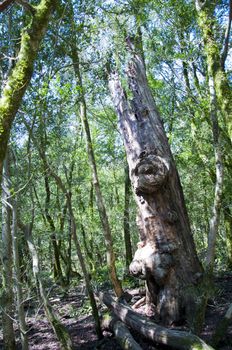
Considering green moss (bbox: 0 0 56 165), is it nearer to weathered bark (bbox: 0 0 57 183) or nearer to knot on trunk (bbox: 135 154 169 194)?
weathered bark (bbox: 0 0 57 183)

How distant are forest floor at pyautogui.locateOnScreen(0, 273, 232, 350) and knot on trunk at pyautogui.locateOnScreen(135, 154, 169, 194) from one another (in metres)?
2.13

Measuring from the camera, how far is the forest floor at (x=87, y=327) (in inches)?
223

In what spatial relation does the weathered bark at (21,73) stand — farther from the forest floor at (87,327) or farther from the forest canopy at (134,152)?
the forest floor at (87,327)

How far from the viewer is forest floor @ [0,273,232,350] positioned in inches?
223

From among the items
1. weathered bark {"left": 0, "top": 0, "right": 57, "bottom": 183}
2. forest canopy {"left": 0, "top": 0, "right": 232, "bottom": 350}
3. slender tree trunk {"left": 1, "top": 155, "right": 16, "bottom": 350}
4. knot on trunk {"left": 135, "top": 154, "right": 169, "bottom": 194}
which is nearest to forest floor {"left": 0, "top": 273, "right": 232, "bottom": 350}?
forest canopy {"left": 0, "top": 0, "right": 232, "bottom": 350}

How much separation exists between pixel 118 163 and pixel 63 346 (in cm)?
1367

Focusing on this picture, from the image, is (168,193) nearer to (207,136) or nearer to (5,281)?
(5,281)

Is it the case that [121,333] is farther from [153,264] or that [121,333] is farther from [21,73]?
[21,73]

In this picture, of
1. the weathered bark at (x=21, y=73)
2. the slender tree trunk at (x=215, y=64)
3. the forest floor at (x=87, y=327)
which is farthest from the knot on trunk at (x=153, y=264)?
the weathered bark at (x=21, y=73)

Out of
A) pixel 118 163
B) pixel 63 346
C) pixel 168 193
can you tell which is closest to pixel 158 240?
pixel 168 193

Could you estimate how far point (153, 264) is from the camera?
6469mm

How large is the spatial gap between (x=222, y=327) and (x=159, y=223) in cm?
246

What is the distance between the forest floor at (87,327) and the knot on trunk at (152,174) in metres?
2.13

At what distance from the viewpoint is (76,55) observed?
313 inches
